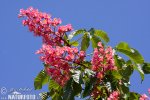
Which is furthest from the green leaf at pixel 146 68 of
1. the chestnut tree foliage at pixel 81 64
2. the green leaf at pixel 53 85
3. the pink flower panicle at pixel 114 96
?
the green leaf at pixel 53 85

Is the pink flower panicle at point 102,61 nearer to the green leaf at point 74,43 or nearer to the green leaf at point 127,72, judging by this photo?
the green leaf at point 127,72

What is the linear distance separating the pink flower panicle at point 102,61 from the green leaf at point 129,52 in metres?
0.29

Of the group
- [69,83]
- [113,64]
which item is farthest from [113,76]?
[69,83]

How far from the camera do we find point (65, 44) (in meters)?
3.73

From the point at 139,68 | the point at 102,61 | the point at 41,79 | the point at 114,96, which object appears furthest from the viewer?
the point at 41,79

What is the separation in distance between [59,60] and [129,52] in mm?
630

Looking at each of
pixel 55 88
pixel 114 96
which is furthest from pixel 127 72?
pixel 55 88

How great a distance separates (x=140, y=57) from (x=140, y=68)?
9cm

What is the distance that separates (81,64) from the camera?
3611 millimetres

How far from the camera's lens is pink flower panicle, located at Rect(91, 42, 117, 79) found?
344cm

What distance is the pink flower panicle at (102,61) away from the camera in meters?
3.44

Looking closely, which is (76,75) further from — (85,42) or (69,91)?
(85,42)

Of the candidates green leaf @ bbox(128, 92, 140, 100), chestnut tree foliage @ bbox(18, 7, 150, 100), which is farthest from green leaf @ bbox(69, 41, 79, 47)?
green leaf @ bbox(128, 92, 140, 100)

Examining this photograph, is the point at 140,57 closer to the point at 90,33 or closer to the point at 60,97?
the point at 90,33
